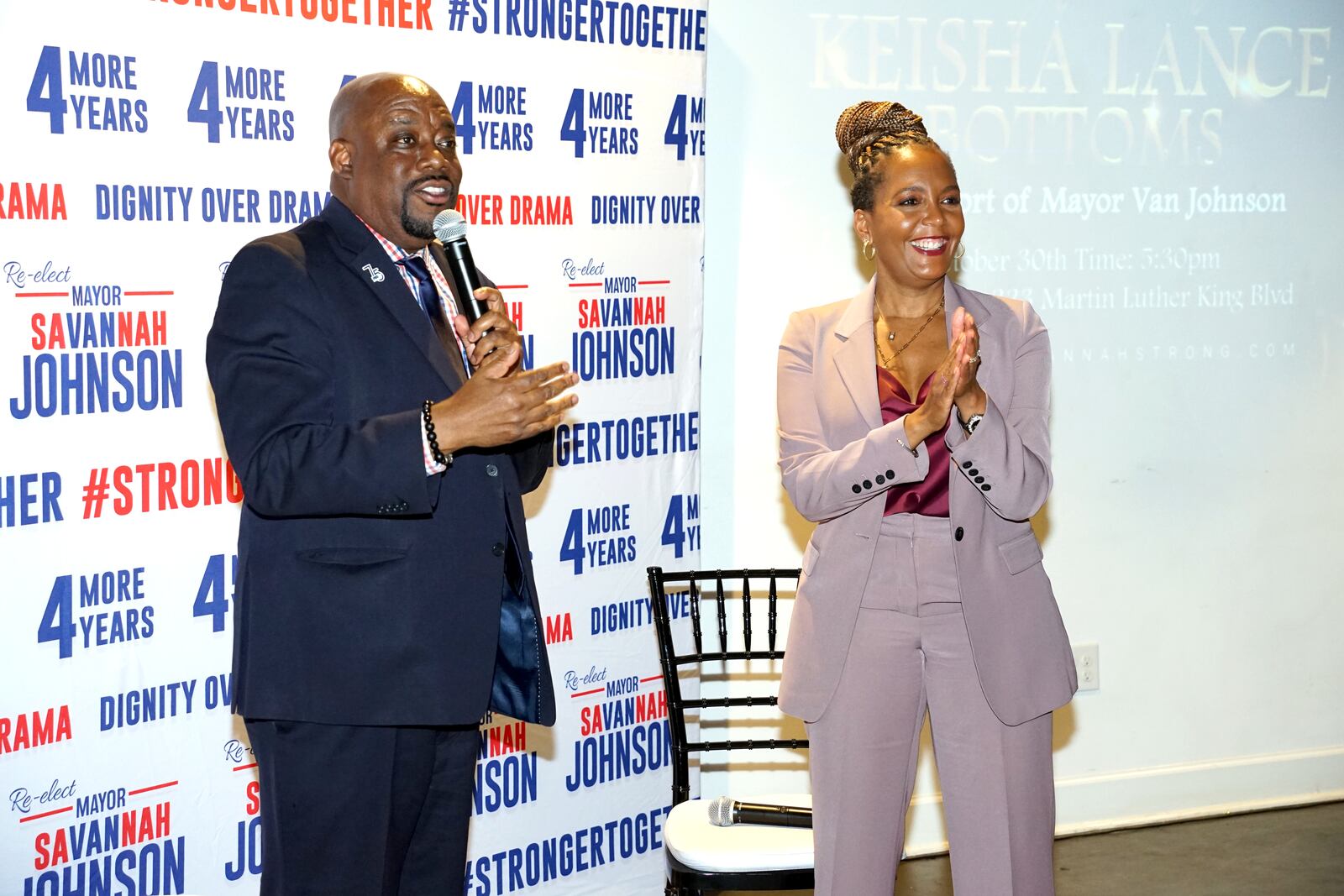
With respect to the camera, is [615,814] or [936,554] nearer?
[936,554]

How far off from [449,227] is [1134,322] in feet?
9.26

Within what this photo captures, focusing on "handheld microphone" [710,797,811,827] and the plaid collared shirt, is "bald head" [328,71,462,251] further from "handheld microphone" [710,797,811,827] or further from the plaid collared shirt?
"handheld microphone" [710,797,811,827]

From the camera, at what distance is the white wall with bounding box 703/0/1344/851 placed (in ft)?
12.8

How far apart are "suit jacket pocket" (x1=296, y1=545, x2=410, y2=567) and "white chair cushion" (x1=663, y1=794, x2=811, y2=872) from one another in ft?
3.33

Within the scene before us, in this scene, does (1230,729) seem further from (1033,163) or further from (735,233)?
(735,233)

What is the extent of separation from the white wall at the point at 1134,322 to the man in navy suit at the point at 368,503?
1761 millimetres

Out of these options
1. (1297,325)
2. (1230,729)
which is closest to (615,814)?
(1230,729)

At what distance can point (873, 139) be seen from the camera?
2.64 m

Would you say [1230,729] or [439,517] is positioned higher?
[439,517]

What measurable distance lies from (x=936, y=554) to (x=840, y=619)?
21cm

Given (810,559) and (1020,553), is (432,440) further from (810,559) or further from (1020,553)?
(1020,553)

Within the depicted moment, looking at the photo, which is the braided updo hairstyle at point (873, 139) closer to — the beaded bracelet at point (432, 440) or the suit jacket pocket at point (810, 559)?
the suit jacket pocket at point (810, 559)

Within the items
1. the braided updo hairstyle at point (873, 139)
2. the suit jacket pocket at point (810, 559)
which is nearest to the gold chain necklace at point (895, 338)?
the braided updo hairstyle at point (873, 139)

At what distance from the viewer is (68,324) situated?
2744 mm
